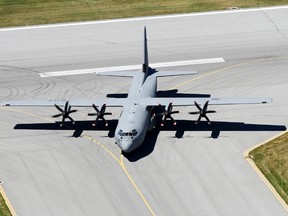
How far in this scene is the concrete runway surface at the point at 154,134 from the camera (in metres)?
56.8

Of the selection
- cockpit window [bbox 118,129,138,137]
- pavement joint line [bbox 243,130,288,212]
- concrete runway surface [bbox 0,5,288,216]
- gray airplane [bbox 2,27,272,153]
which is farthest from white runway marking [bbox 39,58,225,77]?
cockpit window [bbox 118,129,138,137]

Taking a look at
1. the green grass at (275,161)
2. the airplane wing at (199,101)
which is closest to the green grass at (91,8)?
the airplane wing at (199,101)

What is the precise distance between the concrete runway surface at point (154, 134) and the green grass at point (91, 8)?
323 centimetres

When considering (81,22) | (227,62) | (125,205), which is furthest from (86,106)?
(81,22)

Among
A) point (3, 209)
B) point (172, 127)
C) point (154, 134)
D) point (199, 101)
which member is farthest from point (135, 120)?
point (3, 209)

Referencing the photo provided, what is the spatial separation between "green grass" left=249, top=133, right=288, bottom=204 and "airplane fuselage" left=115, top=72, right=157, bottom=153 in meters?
11.7

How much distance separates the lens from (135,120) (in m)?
63.3

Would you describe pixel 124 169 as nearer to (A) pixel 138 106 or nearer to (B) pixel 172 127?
(A) pixel 138 106

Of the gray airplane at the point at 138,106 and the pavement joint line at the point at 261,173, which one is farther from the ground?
the gray airplane at the point at 138,106

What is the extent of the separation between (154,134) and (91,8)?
42.3 metres

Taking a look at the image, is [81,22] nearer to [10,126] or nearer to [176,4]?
[176,4]

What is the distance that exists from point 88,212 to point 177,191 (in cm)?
876

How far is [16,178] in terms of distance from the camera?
60.7m

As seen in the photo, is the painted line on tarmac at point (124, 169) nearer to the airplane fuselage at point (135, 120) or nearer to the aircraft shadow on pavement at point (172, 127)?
the airplane fuselage at point (135, 120)
